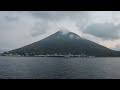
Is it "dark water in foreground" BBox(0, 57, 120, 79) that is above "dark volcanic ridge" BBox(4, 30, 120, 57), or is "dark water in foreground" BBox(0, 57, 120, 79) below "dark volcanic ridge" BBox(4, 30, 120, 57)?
below

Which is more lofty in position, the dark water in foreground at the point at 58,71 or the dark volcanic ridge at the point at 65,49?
the dark volcanic ridge at the point at 65,49

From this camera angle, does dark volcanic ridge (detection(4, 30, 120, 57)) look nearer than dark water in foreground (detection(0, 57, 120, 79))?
No

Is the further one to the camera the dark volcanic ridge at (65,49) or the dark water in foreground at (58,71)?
the dark volcanic ridge at (65,49)

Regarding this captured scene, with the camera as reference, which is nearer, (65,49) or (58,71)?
(58,71)

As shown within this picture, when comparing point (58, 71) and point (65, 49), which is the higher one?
point (65, 49)
